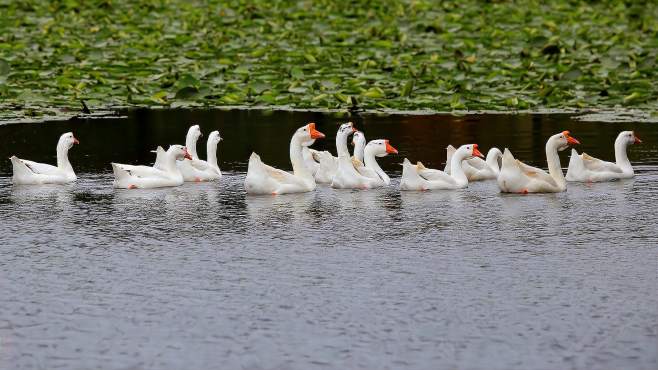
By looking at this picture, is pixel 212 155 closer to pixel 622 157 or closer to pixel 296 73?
pixel 622 157

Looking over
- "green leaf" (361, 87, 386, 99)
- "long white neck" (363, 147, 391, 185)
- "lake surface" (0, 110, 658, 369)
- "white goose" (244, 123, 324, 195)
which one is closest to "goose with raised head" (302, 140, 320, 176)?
"white goose" (244, 123, 324, 195)

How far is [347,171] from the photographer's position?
820 inches

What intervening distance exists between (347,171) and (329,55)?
50.7 ft

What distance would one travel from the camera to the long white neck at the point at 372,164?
21234 millimetres

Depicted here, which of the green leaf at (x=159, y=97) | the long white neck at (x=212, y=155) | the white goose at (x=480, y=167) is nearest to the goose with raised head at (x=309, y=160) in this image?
the long white neck at (x=212, y=155)

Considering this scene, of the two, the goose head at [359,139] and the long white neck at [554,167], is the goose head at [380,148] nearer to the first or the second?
the goose head at [359,139]

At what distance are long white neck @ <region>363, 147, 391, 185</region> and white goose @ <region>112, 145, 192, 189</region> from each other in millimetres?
2601

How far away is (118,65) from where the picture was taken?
1355 inches

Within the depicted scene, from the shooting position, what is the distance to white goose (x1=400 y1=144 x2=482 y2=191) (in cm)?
2031

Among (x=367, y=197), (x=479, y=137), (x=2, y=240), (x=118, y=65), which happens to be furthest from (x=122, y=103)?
(x=2, y=240)

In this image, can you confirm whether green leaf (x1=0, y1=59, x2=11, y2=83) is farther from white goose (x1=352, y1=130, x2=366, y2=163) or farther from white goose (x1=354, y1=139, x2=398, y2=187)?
white goose (x1=354, y1=139, x2=398, y2=187)

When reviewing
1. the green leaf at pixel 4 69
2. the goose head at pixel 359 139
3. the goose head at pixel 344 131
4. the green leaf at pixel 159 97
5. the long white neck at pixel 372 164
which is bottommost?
the long white neck at pixel 372 164

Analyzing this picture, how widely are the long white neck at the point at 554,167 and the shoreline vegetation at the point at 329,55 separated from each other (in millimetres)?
7298

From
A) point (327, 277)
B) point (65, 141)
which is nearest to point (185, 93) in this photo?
point (65, 141)
